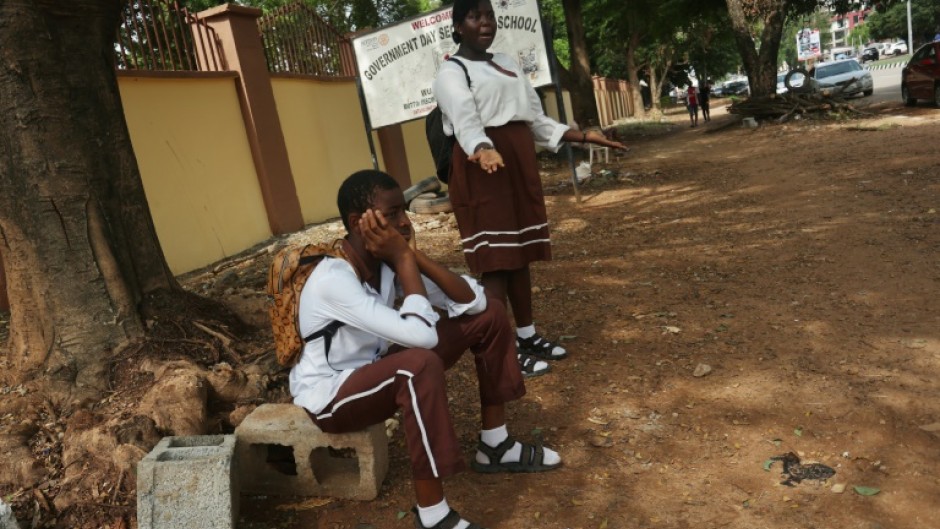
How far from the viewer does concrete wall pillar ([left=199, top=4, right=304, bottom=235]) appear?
7.32 m

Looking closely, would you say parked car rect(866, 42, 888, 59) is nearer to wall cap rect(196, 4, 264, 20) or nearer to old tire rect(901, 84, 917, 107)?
old tire rect(901, 84, 917, 107)

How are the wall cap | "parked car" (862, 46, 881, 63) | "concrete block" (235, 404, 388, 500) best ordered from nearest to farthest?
"concrete block" (235, 404, 388, 500)
the wall cap
"parked car" (862, 46, 881, 63)

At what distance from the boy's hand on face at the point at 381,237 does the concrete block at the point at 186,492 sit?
801 mm

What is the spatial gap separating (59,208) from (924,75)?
15.7 metres

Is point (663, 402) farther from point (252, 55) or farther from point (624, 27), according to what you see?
point (624, 27)

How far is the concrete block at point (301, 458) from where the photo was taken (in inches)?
96.7

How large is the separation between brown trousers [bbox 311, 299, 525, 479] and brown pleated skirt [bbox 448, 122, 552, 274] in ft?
2.78

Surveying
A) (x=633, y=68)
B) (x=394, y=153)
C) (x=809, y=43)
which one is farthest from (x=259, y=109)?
(x=809, y=43)

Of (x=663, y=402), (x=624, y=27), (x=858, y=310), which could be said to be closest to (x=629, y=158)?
(x=858, y=310)

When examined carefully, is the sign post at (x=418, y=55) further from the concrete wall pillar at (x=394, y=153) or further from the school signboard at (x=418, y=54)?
the concrete wall pillar at (x=394, y=153)

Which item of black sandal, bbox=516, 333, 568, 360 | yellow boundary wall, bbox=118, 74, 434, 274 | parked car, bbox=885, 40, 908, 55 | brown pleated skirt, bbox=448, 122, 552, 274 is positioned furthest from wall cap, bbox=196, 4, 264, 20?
parked car, bbox=885, 40, 908, 55

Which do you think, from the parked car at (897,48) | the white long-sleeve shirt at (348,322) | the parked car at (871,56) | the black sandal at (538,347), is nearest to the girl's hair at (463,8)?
the white long-sleeve shirt at (348,322)

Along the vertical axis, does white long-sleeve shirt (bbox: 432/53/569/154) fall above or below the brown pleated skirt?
above

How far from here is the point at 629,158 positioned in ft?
45.0
